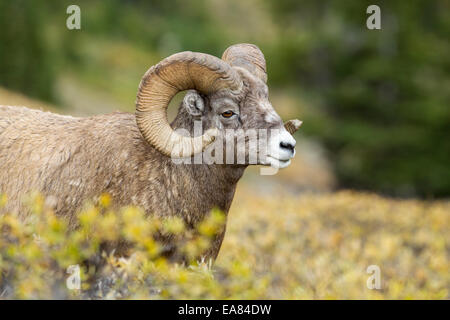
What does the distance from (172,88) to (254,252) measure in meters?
5.22

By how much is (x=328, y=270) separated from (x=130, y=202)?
15.8 feet

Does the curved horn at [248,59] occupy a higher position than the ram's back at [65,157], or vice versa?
the curved horn at [248,59]

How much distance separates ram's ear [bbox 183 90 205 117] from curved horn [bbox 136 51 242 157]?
15cm

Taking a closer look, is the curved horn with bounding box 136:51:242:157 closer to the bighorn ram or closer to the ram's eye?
the bighorn ram

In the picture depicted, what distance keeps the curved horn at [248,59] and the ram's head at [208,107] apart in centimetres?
32

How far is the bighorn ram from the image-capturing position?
630 cm

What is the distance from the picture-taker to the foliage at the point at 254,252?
186 inches

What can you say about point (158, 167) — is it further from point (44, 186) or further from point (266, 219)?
point (266, 219)

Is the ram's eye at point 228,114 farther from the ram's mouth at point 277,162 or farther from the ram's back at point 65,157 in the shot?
the ram's back at point 65,157

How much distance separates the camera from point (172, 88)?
648 cm
